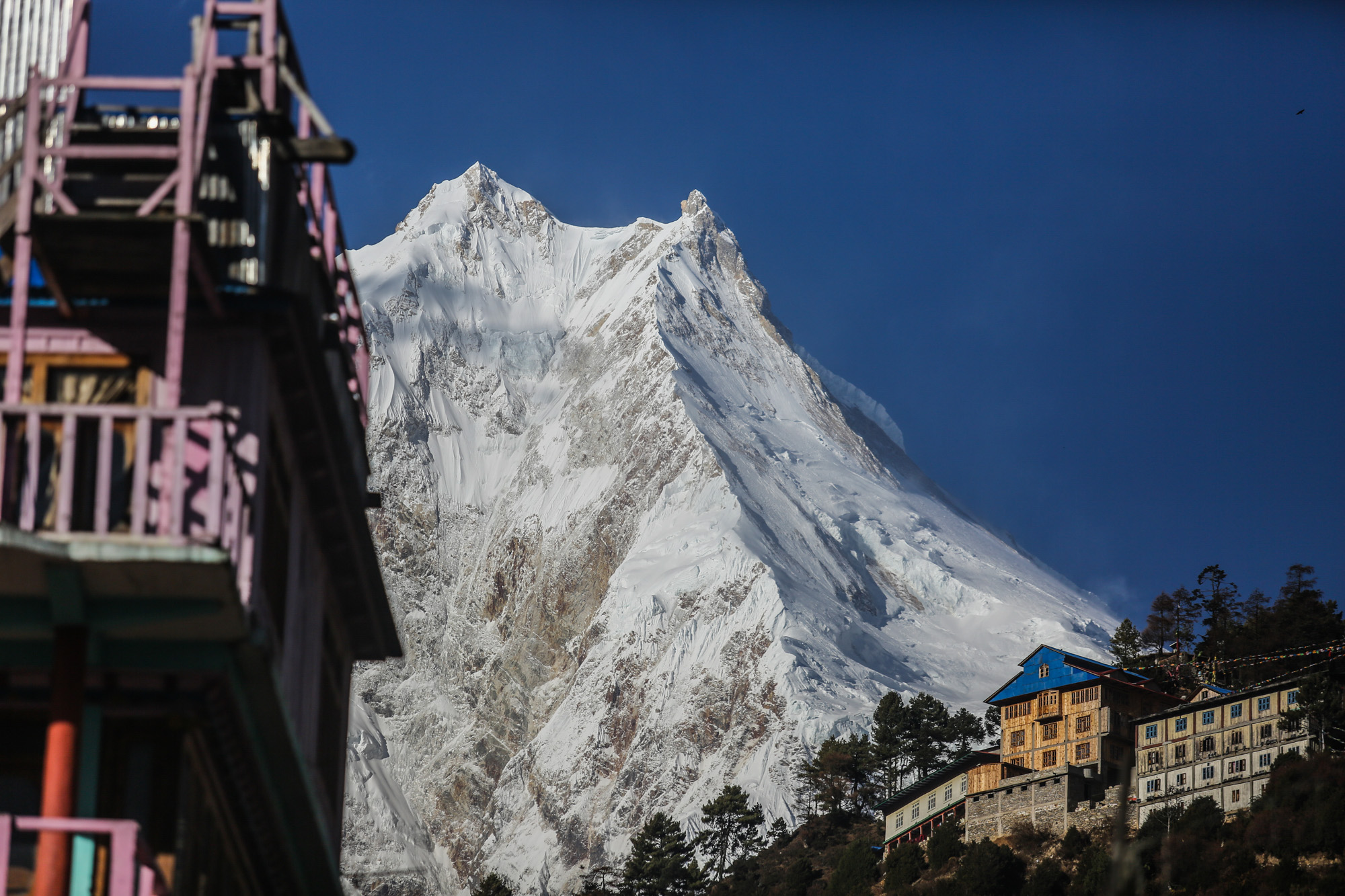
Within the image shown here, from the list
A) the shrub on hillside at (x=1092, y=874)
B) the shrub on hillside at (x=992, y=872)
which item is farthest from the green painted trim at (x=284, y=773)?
the shrub on hillside at (x=992, y=872)

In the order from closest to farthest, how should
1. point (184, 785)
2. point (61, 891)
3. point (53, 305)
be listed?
point (61, 891) < point (184, 785) < point (53, 305)

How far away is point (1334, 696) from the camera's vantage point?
80125 millimetres

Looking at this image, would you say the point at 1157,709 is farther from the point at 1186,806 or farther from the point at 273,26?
the point at 273,26

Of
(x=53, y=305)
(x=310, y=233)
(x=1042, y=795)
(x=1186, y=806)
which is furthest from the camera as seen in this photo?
(x=1042, y=795)

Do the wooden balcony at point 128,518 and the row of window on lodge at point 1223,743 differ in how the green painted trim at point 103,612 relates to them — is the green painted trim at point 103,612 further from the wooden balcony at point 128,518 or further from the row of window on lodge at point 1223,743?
the row of window on lodge at point 1223,743

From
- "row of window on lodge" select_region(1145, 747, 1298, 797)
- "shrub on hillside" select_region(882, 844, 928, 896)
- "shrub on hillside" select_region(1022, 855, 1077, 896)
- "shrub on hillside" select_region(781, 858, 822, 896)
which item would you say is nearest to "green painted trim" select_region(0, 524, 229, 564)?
"shrub on hillside" select_region(1022, 855, 1077, 896)

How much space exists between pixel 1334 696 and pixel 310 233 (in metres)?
72.3

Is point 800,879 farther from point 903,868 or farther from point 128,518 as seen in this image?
point 128,518

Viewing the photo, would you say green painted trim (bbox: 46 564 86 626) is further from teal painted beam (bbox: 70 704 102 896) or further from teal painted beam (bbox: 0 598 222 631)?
teal painted beam (bbox: 70 704 102 896)

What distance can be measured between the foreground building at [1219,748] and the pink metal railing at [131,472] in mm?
72728

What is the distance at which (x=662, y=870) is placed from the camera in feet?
347

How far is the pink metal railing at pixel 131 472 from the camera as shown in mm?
12023

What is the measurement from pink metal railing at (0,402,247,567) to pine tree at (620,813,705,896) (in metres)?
94.8

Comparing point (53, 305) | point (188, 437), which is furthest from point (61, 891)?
point (53, 305)
